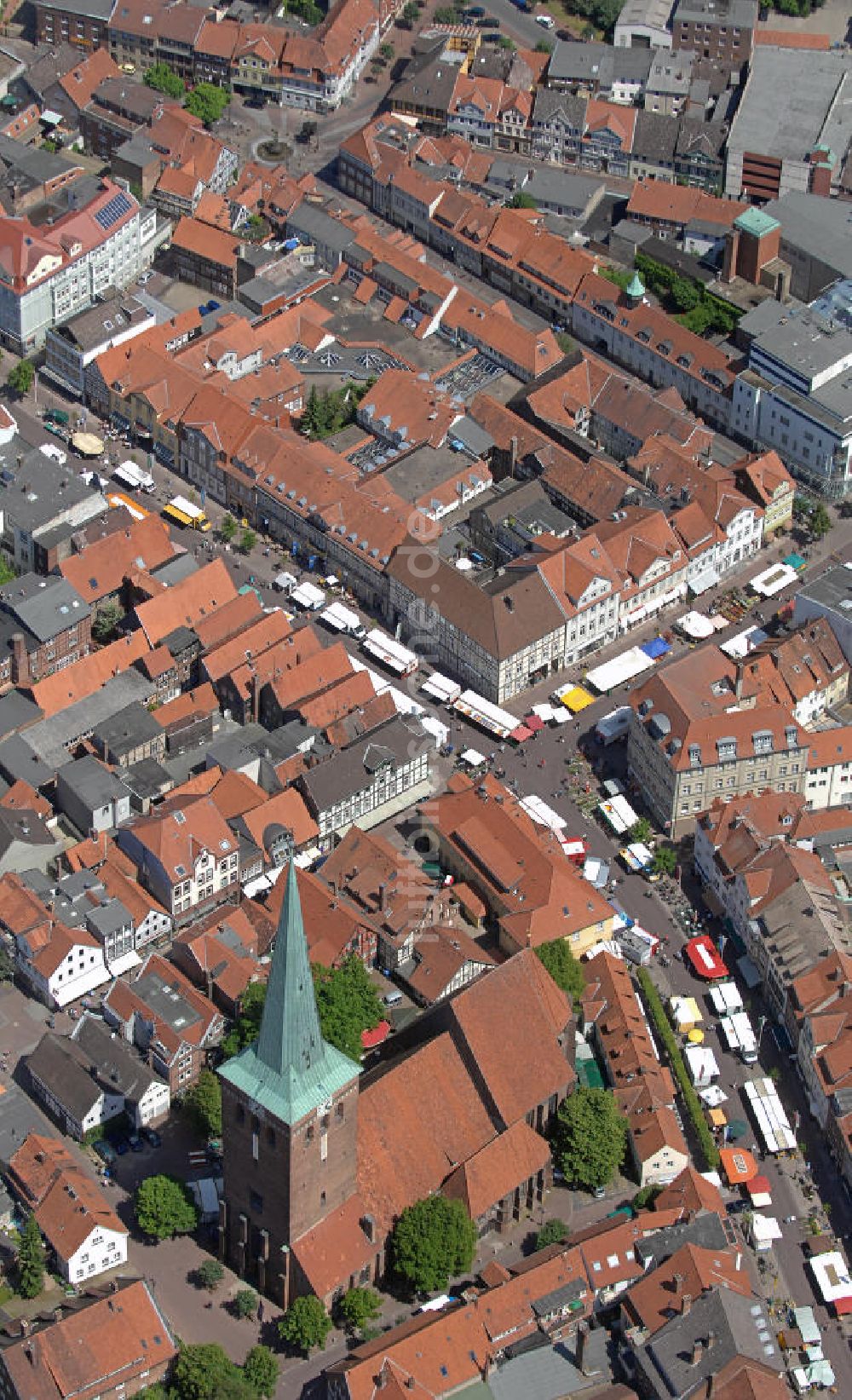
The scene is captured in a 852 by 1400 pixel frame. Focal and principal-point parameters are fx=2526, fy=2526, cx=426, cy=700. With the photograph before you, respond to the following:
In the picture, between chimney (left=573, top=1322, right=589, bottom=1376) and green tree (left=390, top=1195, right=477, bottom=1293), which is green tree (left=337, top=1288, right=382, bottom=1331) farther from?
chimney (left=573, top=1322, right=589, bottom=1376)

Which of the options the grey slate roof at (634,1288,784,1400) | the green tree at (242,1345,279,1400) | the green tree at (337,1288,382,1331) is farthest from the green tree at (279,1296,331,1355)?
the grey slate roof at (634,1288,784,1400)

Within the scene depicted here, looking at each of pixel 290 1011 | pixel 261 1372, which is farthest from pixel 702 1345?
pixel 290 1011

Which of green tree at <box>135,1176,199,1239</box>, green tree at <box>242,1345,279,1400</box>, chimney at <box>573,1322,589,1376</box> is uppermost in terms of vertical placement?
green tree at <box>135,1176,199,1239</box>

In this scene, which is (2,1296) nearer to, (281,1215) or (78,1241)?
(78,1241)

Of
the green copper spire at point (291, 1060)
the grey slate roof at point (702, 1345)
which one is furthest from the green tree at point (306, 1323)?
the grey slate roof at point (702, 1345)

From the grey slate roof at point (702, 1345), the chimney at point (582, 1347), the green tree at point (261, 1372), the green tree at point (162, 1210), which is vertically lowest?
the chimney at point (582, 1347)

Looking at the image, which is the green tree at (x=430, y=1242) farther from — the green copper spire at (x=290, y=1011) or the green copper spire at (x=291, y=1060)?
the green copper spire at (x=290, y=1011)
